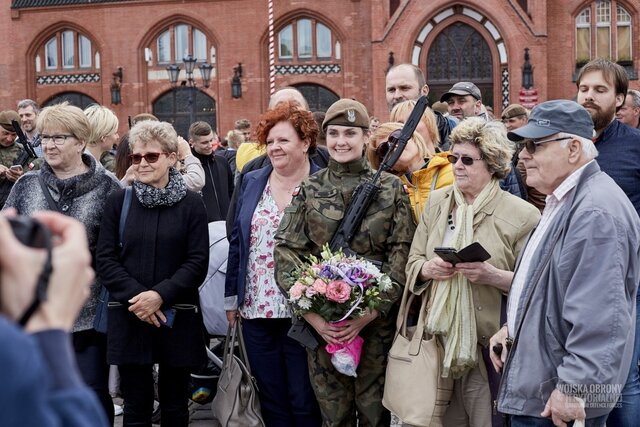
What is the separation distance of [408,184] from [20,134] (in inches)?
157

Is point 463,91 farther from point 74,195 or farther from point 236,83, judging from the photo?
point 236,83

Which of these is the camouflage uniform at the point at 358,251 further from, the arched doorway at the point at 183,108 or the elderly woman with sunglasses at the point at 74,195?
the arched doorway at the point at 183,108

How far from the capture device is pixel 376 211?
5.02 metres

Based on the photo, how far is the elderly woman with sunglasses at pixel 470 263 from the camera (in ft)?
15.1

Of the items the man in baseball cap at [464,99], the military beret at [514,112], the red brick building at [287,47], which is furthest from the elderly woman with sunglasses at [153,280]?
the red brick building at [287,47]

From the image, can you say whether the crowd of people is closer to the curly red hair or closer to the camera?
the curly red hair

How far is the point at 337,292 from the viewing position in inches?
183

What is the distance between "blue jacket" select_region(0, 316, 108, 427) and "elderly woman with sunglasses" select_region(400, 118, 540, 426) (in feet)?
10.1

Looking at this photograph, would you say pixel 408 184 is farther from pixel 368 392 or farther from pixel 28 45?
pixel 28 45

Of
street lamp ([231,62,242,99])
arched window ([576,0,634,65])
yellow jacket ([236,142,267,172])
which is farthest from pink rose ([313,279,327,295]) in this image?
street lamp ([231,62,242,99])

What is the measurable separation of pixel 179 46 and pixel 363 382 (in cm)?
3144

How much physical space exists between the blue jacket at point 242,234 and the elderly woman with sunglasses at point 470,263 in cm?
114

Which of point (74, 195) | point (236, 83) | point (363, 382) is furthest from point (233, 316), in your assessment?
point (236, 83)

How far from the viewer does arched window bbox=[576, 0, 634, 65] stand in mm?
31391
